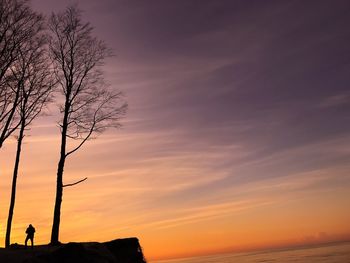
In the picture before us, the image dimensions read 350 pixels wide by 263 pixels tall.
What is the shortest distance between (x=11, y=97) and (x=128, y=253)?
11394 millimetres

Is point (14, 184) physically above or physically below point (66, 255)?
above

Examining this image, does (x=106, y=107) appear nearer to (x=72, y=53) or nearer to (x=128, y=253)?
(x=72, y=53)

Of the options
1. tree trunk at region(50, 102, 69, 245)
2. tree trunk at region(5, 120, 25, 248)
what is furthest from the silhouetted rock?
tree trunk at region(5, 120, 25, 248)

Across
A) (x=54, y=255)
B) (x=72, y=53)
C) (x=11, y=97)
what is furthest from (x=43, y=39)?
(x=54, y=255)

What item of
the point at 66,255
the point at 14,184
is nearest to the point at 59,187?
the point at 14,184

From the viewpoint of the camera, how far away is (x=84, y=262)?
62.4 ft

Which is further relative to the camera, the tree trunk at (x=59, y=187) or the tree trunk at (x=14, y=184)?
the tree trunk at (x=14, y=184)

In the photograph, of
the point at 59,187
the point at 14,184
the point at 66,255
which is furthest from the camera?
the point at 14,184

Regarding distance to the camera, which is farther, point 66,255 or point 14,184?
point 14,184

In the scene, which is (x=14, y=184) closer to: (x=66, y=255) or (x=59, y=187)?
(x=59, y=187)

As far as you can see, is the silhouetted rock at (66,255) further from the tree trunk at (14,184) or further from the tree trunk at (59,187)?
the tree trunk at (14,184)

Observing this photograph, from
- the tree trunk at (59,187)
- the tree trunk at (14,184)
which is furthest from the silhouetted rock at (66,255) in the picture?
the tree trunk at (14,184)

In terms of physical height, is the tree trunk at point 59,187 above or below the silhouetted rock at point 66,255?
above

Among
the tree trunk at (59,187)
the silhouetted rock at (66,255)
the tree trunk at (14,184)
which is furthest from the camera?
the tree trunk at (14,184)
